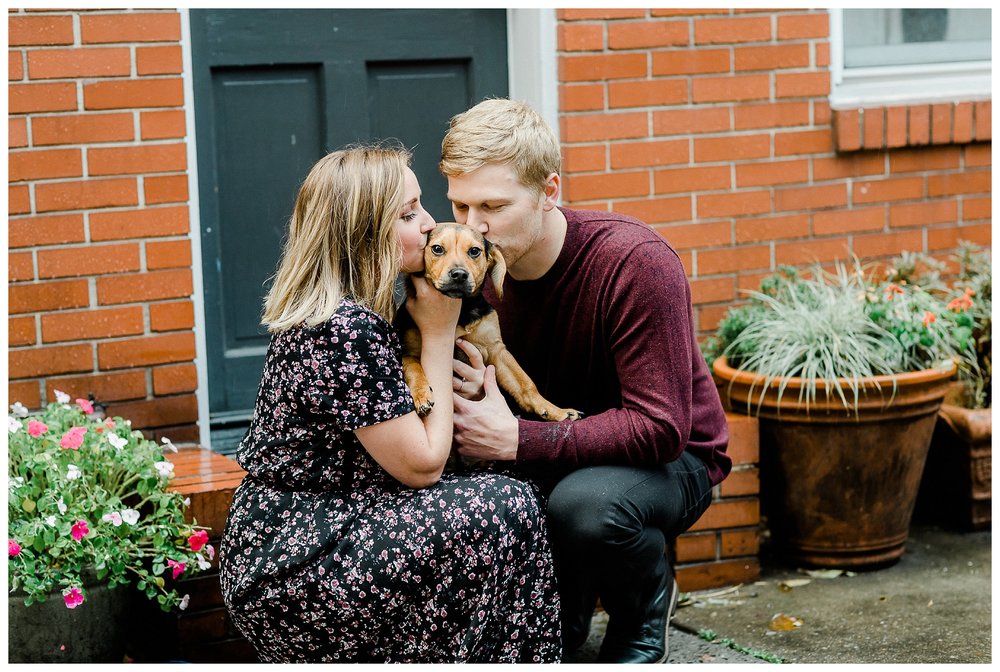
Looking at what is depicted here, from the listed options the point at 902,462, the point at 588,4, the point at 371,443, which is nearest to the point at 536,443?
the point at 371,443

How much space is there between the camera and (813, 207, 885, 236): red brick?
477 centimetres

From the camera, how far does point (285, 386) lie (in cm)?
265

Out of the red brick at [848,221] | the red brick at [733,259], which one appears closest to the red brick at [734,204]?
the red brick at [733,259]

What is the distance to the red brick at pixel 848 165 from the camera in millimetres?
4738

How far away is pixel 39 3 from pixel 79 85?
0.26 m

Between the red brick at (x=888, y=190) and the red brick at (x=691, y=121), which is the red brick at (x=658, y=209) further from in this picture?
the red brick at (x=888, y=190)

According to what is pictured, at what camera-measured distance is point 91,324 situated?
3834 millimetres

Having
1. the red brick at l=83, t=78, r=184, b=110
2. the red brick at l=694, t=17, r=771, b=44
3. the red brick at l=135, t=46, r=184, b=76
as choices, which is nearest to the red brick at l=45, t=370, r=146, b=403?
the red brick at l=83, t=78, r=184, b=110

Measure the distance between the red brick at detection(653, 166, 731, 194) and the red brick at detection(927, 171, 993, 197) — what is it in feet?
3.09

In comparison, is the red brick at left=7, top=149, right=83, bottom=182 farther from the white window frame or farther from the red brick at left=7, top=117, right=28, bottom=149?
the white window frame

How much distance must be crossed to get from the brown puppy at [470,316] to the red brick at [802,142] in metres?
1.97

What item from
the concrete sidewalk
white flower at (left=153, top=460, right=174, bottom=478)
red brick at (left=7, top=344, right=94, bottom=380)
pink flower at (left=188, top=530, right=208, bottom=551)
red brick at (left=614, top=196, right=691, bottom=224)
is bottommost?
the concrete sidewalk

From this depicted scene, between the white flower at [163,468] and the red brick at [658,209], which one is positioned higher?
the red brick at [658,209]

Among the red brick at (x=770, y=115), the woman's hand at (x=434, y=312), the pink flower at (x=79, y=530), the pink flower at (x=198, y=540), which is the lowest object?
the pink flower at (x=198, y=540)
